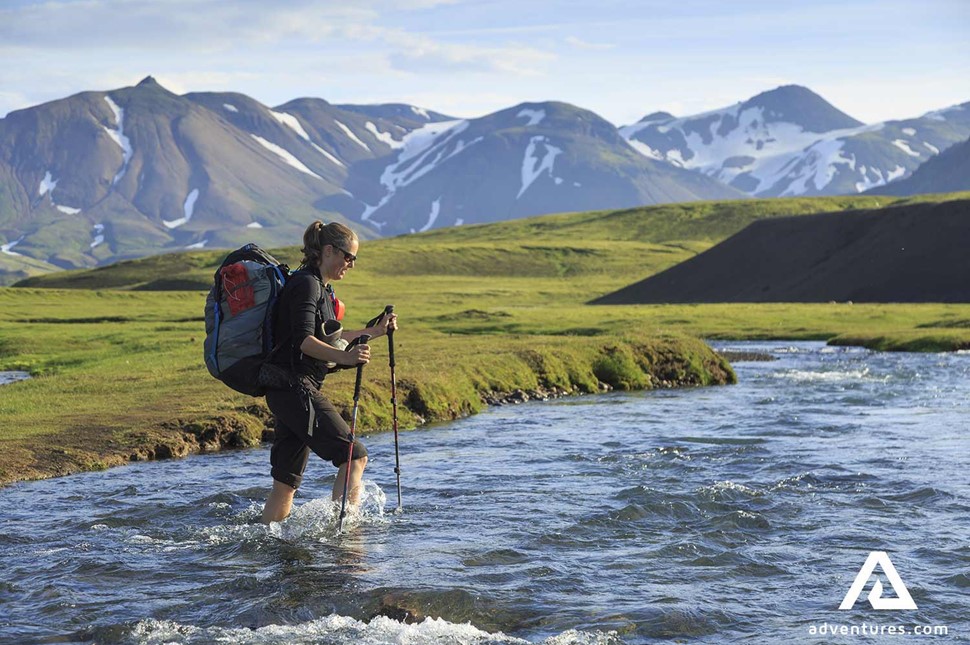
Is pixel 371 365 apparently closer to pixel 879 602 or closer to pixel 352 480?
pixel 352 480

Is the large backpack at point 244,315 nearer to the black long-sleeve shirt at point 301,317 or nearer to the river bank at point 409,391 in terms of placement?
the black long-sleeve shirt at point 301,317

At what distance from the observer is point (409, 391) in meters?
32.8

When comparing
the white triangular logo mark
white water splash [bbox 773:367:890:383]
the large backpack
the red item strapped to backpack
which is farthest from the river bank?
the white triangular logo mark

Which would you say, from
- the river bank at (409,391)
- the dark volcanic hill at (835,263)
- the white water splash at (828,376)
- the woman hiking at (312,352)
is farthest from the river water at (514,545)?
the dark volcanic hill at (835,263)

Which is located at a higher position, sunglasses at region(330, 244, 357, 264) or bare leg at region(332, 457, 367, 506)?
sunglasses at region(330, 244, 357, 264)

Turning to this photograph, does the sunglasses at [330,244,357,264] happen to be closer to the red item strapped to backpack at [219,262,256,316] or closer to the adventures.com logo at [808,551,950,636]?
the red item strapped to backpack at [219,262,256,316]

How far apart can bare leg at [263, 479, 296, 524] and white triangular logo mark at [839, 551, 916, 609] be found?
23.3 ft

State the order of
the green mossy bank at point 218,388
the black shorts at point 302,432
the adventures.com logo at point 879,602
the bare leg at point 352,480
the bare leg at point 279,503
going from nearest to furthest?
the adventures.com logo at point 879,602
the black shorts at point 302,432
the bare leg at point 352,480
the bare leg at point 279,503
the green mossy bank at point 218,388

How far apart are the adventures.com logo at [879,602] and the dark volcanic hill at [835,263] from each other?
106 metres

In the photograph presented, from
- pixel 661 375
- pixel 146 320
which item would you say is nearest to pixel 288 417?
pixel 661 375

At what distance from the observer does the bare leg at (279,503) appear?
15539mm

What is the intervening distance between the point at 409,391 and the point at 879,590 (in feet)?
65.0

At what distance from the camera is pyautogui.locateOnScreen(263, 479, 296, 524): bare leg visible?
1554 cm

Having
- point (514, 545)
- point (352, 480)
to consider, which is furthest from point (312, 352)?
point (514, 545)
